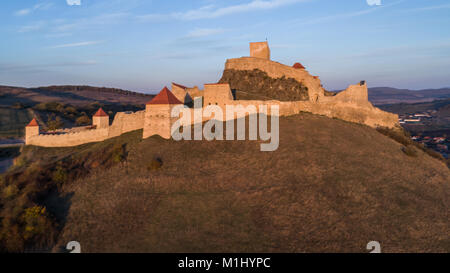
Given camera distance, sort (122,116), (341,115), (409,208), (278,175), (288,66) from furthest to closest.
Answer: (288,66)
(341,115)
(122,116)
(278,175)
(409,208)

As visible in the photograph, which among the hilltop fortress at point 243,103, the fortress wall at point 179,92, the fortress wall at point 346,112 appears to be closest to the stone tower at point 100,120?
the hilltop fortress at point 243,103

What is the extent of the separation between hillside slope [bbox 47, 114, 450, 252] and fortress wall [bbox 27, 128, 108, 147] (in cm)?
688

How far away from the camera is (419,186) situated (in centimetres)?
1625

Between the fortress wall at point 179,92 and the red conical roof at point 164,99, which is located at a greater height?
the fortress wall at point 179,92

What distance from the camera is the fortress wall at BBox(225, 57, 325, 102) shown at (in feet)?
115

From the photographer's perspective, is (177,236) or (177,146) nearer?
(177,236)

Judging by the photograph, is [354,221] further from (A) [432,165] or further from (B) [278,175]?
(A) [432,165]

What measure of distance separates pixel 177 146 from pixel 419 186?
1639 cm

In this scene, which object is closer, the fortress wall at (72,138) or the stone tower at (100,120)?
the fortress wall at (72,138)

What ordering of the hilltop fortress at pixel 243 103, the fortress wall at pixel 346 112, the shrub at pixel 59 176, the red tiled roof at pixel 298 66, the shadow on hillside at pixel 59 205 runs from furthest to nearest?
the red tiled roof at pixel 298 66
the fortress wall at pixel 346 112
the hilltop fortress at pixel 243 103
the shrub at pixel 59 176
the shadow on hillside at pixel 59 205

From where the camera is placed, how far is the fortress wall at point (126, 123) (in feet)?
79.3

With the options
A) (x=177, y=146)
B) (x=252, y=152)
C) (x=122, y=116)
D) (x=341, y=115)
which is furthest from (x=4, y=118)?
(x=341, y=115)

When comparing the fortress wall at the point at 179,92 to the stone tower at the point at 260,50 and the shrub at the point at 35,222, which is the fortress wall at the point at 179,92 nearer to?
the stone tower at the point at 260,50

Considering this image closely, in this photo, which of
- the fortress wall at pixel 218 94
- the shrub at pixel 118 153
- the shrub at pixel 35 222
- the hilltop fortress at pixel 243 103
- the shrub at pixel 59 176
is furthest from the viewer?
the fortress wall at pixel 218 94
